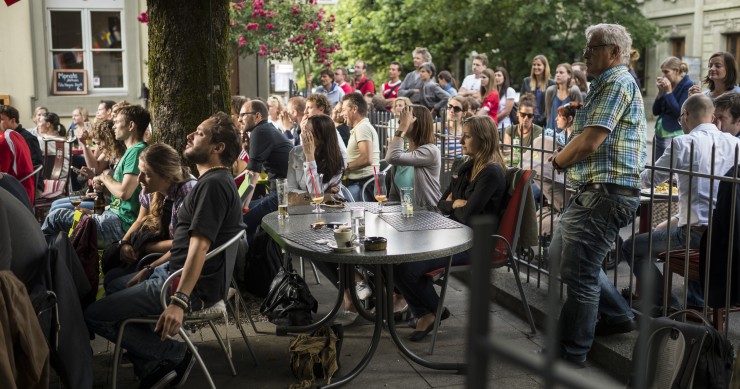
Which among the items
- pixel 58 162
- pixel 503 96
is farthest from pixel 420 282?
pixel 503 96

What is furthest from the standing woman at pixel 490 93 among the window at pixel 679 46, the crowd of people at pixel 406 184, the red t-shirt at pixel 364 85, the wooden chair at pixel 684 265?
the window at pixel 679 46

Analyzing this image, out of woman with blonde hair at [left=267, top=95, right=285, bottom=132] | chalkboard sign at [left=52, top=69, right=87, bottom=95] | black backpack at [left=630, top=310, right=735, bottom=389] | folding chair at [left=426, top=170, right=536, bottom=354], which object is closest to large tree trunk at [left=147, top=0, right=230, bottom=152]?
folding chair at [left=426, top=170, right=536, bottom=354]

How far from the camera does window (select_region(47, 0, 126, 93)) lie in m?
15.8

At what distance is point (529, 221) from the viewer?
530cm

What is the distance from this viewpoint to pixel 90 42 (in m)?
16.1

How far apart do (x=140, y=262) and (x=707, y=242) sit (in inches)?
128

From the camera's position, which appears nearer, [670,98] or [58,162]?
[58,162]

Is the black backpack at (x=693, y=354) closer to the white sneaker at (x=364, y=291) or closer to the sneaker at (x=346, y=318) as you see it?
the sneaker at (x=346, y=318)

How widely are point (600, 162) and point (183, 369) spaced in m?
2.61

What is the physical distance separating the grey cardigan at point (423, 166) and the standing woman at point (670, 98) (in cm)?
417

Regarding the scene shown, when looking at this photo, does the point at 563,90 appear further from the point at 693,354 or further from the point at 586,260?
the point at 693,354

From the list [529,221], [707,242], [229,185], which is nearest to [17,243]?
[229,185]

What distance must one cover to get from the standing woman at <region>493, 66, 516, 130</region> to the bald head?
675 centimetres

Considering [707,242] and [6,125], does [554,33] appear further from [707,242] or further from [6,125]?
[707,242]
